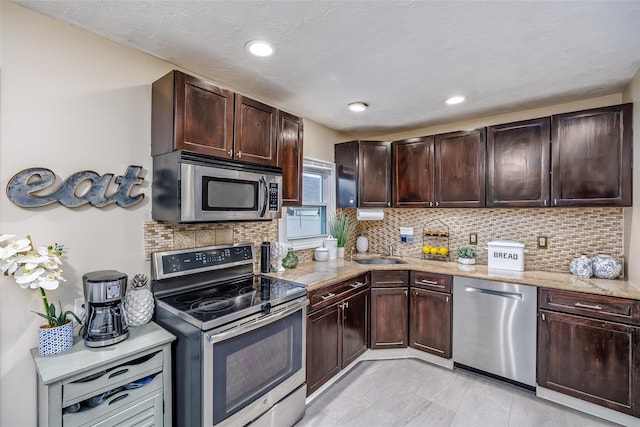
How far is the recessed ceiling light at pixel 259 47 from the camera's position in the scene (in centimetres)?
178

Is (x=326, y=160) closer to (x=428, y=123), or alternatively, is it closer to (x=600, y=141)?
(x=428, y=123)

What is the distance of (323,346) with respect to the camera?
2.43 metres

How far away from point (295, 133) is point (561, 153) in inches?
90.3

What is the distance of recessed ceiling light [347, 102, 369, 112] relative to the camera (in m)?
2.78

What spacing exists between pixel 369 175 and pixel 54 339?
2.99m

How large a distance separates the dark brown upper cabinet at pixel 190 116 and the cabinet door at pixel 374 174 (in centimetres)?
182

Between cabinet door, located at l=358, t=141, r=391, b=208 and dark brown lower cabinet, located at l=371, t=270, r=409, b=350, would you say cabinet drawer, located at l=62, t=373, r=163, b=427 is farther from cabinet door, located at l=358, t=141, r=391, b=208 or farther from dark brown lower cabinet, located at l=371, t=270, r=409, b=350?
cabinet door, located at l=358, t=141, r=391, b=208

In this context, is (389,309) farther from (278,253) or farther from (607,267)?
(607,267)

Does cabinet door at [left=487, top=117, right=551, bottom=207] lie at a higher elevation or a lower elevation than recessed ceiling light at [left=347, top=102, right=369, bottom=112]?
lower

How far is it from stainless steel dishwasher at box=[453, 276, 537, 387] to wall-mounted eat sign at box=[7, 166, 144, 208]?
2744 millimetres

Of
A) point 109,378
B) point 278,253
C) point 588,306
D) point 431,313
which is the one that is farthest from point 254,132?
point 588,306

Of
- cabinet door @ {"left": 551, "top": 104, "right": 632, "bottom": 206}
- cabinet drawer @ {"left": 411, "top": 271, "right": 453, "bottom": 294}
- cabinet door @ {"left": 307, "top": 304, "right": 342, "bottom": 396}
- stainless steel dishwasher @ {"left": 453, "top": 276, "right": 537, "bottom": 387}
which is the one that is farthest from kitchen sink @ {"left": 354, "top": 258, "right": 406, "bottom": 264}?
cabinet door @ {"left": 551, "top": 104, "right": 632, "bottom": 206}

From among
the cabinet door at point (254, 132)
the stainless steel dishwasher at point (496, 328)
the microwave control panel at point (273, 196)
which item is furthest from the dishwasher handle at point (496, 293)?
the cabinet door at point (254, 132)

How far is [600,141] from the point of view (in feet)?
7.82
